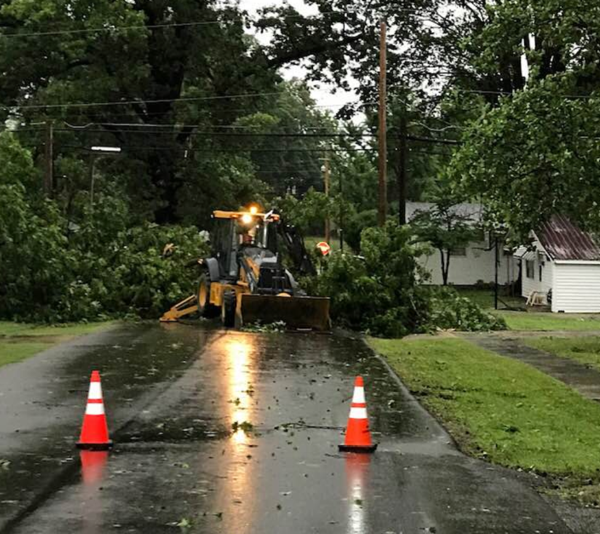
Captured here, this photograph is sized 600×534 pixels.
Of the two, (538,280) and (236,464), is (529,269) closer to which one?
(538,280)

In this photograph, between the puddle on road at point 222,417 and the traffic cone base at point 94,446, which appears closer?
the puddle on road at point 222,417

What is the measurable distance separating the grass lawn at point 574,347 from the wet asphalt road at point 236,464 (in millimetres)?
5596

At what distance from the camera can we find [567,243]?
4100cm

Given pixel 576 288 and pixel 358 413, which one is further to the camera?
pixel 576 288

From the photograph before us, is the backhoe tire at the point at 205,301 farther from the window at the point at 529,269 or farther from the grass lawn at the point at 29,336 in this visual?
the window at the point at 529,269

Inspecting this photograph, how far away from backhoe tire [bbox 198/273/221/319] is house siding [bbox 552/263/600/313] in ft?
60.8

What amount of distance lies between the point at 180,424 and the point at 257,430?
0.88 m

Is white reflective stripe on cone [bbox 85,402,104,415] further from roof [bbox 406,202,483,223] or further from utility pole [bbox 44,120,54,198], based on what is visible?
roof [bbox 406,202,483,223]

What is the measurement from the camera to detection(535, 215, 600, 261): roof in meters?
40.0

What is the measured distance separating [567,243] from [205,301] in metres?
20.5

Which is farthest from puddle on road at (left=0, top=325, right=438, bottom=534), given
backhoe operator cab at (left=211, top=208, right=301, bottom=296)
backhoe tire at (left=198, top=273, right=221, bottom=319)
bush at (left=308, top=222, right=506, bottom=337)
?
Answer: backhoe tire at (left=198, top=273, right=221, bottom=319)

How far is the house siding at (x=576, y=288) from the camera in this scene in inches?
1567

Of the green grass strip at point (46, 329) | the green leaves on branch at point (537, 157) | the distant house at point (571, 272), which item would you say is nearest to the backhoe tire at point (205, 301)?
the green grass strip at point (46, 329)

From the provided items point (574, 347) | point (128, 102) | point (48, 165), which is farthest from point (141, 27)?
point (574, 347)
